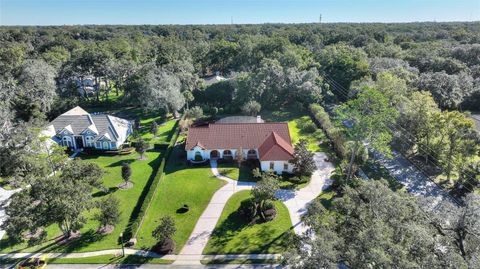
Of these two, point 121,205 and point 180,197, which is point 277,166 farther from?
point 121,205

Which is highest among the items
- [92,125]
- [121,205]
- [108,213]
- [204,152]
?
[92,125]

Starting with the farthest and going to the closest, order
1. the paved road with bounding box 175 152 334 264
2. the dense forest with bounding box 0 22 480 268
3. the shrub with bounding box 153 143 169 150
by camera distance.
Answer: the shrub with bounding box 153 143 169 150 → the paved road with bounding box 175 152 334 264 → the dense forest with bounding box 0 22 480 268

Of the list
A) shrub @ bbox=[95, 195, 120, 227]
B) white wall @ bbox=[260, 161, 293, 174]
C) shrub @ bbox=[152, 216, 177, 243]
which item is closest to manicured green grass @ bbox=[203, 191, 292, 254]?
shrub @ bbox=[152, 216, 177, 243]

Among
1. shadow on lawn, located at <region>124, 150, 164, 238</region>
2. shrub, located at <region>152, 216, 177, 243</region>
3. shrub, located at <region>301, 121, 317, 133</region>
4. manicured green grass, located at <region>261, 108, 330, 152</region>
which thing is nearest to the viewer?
shrub, located at <region>152, 216, 177, 243</region>

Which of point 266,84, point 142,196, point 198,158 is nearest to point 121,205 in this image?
point 142,196

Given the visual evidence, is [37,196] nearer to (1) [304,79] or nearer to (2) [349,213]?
(2) [349,213]

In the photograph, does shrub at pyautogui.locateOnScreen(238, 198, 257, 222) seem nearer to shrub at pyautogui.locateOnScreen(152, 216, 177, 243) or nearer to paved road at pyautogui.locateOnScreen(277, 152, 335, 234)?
paved road at pyautogui.locateOnScreen(277, 152, 335, 234)

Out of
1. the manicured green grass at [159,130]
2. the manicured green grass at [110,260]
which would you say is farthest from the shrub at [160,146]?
the manicured green grass at [110,260]
